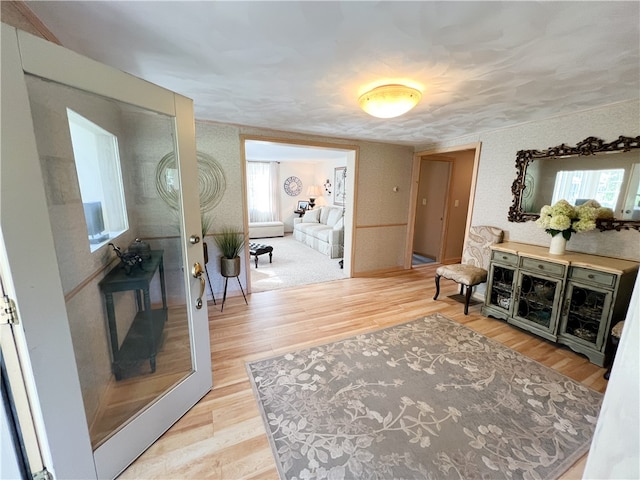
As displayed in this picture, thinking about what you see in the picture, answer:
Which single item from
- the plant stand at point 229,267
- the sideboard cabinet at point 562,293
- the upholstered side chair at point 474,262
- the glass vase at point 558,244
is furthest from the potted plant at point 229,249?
the glass vase at point 558,244

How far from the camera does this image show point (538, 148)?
2.84 meters

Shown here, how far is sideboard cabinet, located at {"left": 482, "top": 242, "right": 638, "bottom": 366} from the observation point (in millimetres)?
2127

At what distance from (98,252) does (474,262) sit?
12.7ft

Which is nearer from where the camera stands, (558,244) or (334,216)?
(558,244)

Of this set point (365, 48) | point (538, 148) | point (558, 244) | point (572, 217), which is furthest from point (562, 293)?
point (365, 48)

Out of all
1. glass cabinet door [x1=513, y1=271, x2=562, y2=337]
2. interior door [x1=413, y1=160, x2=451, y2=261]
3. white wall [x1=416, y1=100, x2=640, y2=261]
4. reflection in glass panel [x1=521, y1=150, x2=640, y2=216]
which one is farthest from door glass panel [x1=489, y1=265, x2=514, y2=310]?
interior door [x1=413, y1=160, x2=451, y2=261]

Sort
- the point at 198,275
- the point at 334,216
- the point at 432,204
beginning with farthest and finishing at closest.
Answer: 1. the point at 334,216
2. the point at 432,204
3. the point at 198,275

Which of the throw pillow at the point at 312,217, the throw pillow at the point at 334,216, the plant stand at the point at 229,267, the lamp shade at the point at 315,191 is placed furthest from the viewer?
the lamp shade at the point at 315,191

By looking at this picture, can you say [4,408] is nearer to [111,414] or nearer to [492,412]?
[111,414]

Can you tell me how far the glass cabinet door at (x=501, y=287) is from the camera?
2811 millimetres

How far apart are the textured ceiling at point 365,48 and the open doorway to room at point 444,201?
2700 mm

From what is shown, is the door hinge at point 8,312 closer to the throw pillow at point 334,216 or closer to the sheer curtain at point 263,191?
the throw pillow at point 334,216

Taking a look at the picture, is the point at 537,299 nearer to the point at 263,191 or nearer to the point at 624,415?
the point at 624,415

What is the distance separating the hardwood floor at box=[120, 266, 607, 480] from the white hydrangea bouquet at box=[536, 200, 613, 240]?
3.59 ft
